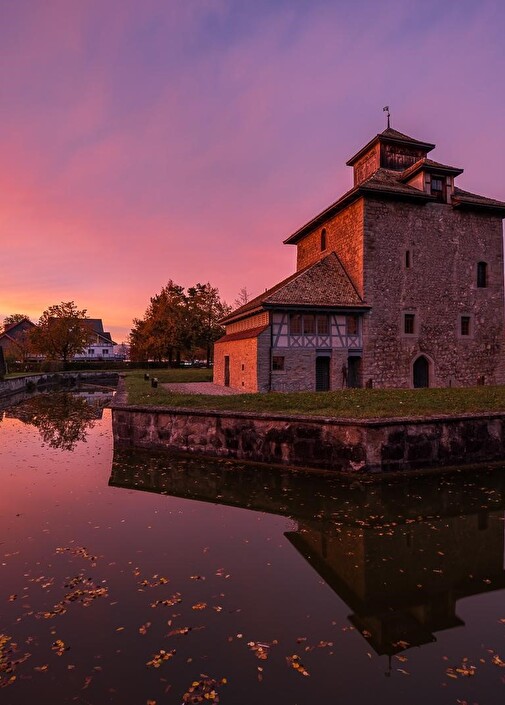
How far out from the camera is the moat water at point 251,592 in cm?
409

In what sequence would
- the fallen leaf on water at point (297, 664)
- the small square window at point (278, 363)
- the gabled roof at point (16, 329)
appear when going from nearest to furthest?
the fallen leaf on water at point (297, 664)
the small square window at point (278, 363)
the gabled roof at point (16, 329)

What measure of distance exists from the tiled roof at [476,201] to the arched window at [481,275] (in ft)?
11.4

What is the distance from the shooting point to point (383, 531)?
26.2 ft

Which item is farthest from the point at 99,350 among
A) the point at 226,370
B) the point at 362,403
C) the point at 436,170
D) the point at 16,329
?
the point at 362,403

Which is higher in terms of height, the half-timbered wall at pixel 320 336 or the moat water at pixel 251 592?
the half-timbered wall at pixel 320 336

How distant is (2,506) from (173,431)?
586 centimetres

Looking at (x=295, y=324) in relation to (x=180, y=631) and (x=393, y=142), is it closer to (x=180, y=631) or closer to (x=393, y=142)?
(x=393, y=142)

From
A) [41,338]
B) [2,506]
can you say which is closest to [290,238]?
[2,506]

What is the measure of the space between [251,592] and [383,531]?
11.0 feet

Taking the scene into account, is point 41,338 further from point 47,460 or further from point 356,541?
point 356,541

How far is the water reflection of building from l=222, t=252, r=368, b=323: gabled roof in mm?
12328

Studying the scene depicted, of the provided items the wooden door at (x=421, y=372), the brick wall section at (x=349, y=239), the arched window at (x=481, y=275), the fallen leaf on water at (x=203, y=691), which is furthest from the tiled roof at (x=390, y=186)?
the fallen leaf on water at (x=203, y=691)

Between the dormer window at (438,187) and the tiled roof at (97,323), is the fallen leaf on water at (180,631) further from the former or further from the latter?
the tiled roof at (97,323)

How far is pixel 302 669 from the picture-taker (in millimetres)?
4223
